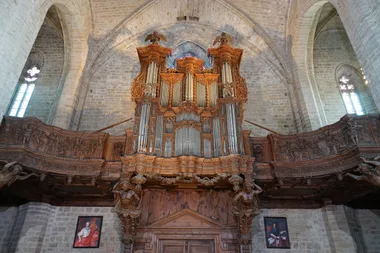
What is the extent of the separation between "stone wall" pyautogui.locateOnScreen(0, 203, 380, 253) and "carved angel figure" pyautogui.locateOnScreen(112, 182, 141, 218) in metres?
2.02

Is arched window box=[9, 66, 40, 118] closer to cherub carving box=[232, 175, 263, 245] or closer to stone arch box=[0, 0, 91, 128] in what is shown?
stone arch box=[0, 0, 91, 128]

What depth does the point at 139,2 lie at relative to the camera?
14.4 m

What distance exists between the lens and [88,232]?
9.55 meters

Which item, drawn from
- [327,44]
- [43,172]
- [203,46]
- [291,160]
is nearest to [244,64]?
[203,46]

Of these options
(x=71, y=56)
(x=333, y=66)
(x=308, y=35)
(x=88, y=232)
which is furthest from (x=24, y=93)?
(x=333, y=66)

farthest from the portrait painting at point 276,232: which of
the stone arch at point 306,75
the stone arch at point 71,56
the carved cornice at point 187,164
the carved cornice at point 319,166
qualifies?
the stone arch at point 71,56

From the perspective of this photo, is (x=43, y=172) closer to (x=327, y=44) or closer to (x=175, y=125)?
(x=175, y=125)

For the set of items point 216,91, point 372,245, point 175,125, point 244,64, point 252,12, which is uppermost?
point 252,12

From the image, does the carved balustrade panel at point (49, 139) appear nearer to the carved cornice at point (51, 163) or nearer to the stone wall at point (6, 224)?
the carved cornice at point (51, 163)

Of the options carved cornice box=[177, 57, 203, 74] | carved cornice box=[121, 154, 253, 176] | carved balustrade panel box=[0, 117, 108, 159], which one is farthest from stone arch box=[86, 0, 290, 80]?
carved cornice box=[121, 154, 253, 176]

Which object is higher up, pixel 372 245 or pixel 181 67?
pixel 181 67

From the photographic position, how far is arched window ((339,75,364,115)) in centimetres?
1277

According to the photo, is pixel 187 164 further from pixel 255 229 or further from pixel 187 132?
pixel 255 229

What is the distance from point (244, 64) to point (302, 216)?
7.97m
